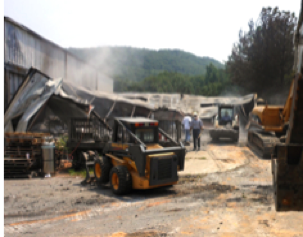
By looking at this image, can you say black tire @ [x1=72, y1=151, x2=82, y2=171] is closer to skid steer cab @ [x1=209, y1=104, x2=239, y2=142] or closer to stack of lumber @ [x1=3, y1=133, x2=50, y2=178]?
stack of lumber @ [x1=3, y1=133, x2=50, y2=178]

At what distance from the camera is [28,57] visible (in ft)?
56.6

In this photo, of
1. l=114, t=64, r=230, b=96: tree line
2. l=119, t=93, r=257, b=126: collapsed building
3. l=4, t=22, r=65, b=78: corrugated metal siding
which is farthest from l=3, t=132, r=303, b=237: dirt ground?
l=114, t=64, r=230, b=96: tree line

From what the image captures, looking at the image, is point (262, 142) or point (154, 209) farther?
point (262, 142)

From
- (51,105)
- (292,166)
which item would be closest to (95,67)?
(51,105)

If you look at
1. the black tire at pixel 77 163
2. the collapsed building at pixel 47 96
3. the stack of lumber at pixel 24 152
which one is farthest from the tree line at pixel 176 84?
the stack of lumber at pixel 24 152

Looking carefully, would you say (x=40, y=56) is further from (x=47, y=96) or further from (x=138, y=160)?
(x=138, y=160)

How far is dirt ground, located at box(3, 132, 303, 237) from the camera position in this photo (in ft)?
16.9

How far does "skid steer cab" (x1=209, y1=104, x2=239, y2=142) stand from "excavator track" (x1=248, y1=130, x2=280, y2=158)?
6.12 ft

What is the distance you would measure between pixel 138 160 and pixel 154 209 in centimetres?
144

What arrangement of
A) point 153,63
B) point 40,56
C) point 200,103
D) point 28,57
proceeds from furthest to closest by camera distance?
1. point 153,63
2. point 200,103
3. point 40,56
4. point 28,57

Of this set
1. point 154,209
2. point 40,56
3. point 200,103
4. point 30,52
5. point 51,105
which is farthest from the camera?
point 200,103

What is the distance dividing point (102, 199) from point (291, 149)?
18.5 ft

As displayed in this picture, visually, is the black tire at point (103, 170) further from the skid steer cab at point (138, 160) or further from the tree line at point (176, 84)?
the tree line at point (176, 84)

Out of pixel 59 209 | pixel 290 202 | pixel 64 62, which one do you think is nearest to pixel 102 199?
pixel 59 209
